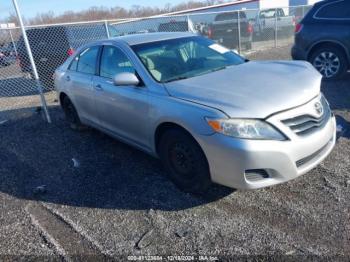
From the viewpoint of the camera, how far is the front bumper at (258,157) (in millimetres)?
2883

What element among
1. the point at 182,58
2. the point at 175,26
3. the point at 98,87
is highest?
the point at 182,58

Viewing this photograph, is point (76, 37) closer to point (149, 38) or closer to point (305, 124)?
point (149, 38)

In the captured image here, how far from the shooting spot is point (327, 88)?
690 centimetres

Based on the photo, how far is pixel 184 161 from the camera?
3.51 meters

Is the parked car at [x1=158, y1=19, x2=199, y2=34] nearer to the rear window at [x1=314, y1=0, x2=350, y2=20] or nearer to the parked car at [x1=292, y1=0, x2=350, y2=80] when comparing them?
the parked car at [x1=292, y1=0, x2=350, y2=80]

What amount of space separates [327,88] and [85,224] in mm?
5661

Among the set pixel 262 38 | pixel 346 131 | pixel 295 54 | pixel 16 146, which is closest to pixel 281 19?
pixel 262 38

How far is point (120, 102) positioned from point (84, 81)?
116 cm

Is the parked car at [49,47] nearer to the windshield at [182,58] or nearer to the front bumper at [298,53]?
the front bumper at [298,53]

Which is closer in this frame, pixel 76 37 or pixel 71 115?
pixel 71 115

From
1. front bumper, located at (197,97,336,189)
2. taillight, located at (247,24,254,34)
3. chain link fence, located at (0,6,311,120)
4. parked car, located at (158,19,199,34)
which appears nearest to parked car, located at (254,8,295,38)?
chain link fence, located at (0,6,311,120)

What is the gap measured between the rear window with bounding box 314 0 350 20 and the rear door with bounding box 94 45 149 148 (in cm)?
523

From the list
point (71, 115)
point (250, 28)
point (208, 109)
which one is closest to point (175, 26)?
point (250, 28)

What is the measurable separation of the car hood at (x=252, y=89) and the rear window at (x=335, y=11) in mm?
4147
